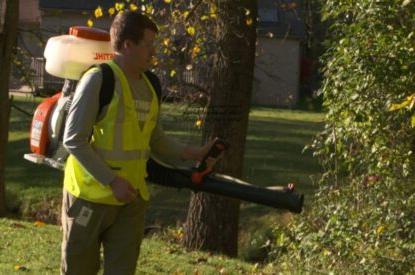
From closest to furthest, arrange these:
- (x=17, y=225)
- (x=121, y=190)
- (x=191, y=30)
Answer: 1. (x=121, y=190)
2. (x=191, y=30)
3. (x=17, y=225)

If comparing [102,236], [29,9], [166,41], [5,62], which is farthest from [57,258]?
[29,9]

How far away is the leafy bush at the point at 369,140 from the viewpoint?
6.55 metres

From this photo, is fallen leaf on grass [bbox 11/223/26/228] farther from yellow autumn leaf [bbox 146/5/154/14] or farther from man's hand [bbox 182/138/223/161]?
man's hand [bbox 182/138/223/161]

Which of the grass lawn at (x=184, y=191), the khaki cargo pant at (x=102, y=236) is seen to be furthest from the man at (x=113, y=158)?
the grass lawn at (x=184, y=191)

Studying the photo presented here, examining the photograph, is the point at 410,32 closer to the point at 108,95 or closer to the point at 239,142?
the point at 108,95

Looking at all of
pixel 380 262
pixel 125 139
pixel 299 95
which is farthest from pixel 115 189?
pixel 299 95

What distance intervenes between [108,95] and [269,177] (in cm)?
1167

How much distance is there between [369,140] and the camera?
680 centimetres

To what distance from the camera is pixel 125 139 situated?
486 centimetres

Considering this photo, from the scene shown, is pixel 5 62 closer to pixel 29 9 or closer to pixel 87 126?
pixel 87 126

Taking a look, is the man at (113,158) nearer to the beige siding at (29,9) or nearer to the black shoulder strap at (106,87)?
the black shoulder strap at (106,87)

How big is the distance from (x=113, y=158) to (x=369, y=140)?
8.18 feet

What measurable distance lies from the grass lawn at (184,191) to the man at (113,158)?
598 centimetres

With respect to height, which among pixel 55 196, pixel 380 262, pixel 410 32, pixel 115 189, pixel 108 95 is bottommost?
pixel 55 196
